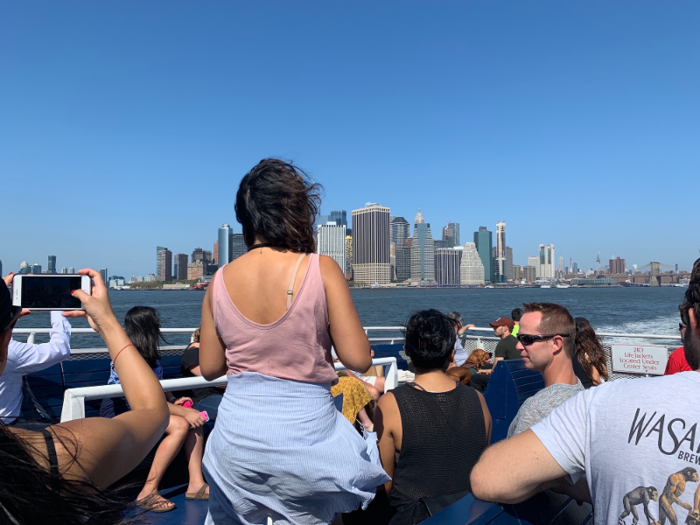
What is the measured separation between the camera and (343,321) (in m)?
1.43

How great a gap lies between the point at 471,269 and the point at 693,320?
165060 mm

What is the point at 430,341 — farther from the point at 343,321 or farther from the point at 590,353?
the point at 590,353

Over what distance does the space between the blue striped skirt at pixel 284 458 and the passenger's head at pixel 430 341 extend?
2.56 feet

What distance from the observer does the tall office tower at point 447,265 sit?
537ft

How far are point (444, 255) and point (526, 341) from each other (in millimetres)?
169976

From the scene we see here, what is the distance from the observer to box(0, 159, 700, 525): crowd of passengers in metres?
0.82

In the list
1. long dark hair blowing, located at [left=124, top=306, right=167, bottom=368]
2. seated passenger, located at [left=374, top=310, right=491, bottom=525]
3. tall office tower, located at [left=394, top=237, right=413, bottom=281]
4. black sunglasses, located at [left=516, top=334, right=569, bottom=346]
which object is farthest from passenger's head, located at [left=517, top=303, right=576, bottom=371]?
tall office tower, located at [left=394, top=237, right=413, bottom=281]

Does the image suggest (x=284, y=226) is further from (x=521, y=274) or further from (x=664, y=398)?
(x=521, y=274)

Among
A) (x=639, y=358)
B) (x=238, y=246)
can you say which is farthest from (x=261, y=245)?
(x=238, y=246)

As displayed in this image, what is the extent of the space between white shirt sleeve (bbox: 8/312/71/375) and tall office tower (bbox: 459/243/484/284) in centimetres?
16323

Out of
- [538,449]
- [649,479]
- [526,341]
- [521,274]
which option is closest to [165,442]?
[526,341]

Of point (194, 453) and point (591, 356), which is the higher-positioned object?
point (591, 356)

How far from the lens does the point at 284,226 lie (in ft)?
4.94

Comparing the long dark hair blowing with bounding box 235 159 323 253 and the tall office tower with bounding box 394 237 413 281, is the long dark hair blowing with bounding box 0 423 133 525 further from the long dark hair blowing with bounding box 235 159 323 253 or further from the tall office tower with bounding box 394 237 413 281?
the tall office tower with bounding box 394 237 413 281
